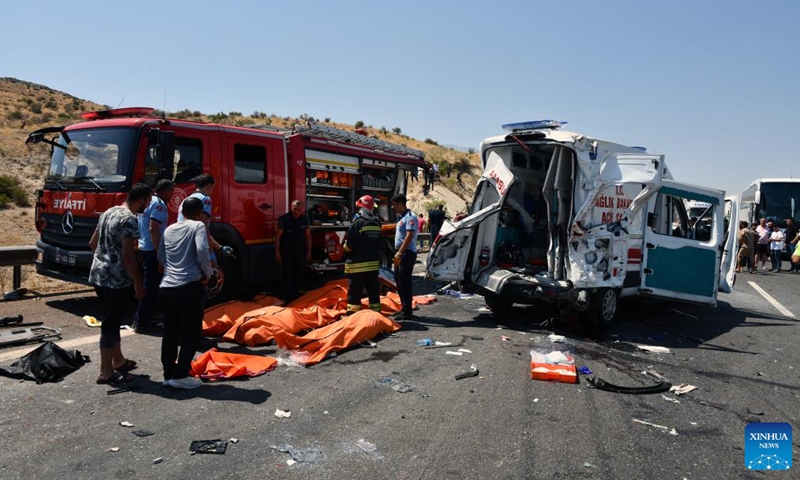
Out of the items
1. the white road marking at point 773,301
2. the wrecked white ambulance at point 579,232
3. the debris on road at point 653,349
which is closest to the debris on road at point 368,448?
the wrecked white ambulance at point 579,232

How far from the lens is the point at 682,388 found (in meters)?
5.38

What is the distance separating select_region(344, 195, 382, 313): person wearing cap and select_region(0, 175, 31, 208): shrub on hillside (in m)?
21.6

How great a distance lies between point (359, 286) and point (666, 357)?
154 inches

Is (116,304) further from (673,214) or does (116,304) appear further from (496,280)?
(673,214)

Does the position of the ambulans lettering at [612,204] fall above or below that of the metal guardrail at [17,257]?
above

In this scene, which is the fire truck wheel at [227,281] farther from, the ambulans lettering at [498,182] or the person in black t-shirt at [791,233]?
the person in black t-shirt at [791,233]

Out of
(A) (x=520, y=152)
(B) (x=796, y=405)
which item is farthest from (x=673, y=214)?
(B) (x=796, y=405)

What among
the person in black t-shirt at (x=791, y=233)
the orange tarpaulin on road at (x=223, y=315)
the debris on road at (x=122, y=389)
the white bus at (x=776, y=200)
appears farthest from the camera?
the white bus at (x=776, y=200)

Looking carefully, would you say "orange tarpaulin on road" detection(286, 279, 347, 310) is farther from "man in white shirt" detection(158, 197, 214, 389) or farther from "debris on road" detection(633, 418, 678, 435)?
"debris on road" detection(633, 418, 678, 435)

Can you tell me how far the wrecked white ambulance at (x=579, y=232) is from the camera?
7199 millimetres

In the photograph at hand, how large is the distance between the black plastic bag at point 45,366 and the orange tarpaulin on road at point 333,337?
1965 mm

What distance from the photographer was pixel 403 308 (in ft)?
26.6

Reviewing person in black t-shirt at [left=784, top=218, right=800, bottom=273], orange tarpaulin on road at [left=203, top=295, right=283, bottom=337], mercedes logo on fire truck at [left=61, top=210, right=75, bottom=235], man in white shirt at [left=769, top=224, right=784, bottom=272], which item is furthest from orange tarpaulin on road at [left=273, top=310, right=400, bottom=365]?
person in black t-shirt at [left=784, top=218, right=800, bottom=273]

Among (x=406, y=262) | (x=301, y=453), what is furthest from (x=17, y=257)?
(x=301, y=453)
